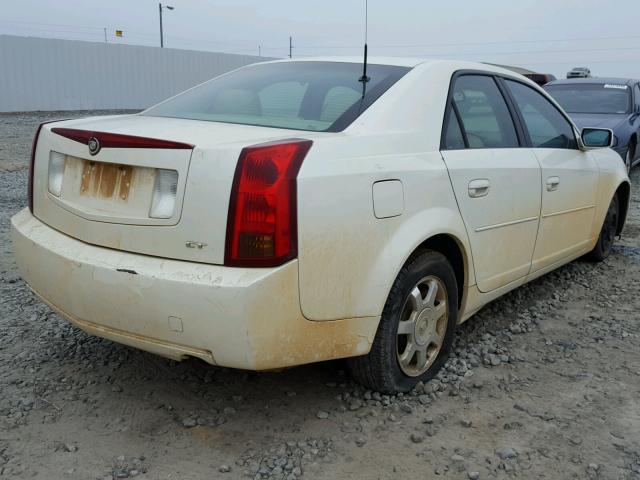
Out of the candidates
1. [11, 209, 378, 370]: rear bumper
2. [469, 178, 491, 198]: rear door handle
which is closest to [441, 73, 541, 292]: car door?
[469, 178, 491, 198]: rear door handle

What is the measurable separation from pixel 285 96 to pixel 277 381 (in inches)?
52.9

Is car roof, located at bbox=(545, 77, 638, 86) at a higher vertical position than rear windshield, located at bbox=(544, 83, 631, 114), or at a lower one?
higher

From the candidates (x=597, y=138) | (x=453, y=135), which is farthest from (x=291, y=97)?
(x=597, y=138)

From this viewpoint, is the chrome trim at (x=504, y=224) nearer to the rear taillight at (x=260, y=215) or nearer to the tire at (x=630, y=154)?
the rear taillight at (x=260, y=215)

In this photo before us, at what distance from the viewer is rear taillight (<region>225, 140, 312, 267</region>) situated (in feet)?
6.74

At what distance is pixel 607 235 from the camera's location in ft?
15.9

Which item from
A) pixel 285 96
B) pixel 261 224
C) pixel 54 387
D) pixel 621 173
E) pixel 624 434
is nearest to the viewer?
pixel 261 224

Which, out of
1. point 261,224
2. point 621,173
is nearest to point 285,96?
point 261,224

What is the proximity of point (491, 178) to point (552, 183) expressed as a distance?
2.44ft

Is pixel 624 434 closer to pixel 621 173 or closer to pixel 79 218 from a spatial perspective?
pixel 79 218

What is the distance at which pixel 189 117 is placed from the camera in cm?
279

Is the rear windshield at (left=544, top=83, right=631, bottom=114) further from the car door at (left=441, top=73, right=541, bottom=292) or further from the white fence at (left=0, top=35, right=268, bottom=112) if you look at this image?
the white fence at (left=0, top=35, right=268, bottom=112)

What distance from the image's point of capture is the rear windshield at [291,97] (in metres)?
2.62

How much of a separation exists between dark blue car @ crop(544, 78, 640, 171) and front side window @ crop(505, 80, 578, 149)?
4584mm
